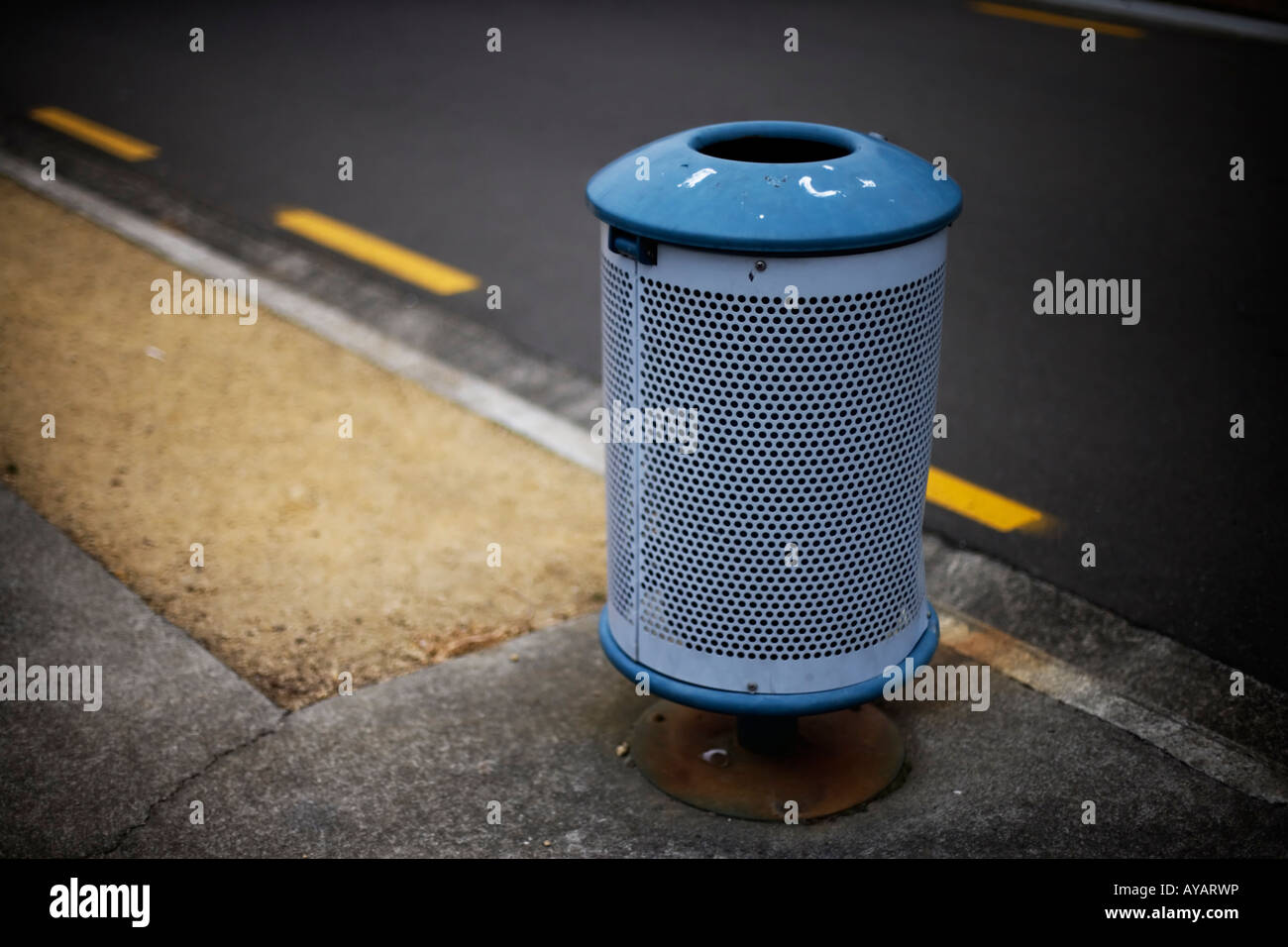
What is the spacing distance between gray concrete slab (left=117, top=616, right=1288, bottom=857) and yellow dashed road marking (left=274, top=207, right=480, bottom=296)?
3366 mm

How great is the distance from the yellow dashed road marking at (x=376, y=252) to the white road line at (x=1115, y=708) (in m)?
3.51

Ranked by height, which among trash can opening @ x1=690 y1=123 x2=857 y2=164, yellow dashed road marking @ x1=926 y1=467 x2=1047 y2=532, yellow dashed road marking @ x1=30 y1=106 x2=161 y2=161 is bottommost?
yellow dashed road marking @ x1=926 y1=467 x2=1047 y2=532

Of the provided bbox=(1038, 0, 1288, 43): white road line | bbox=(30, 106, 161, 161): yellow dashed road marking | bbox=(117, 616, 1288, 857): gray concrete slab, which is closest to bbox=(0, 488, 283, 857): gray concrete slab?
bbox=(117, 616, 1288, 857): gray concrete slab

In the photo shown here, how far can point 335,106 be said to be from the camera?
934cm

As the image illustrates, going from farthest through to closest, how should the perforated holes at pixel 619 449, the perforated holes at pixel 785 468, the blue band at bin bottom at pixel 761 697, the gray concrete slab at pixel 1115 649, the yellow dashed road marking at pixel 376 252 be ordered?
1. the yellow dashed road marking at pixel 376 252
2. the gray concrete slab at pixel 1115 649
3. the blue band at bin bottom at pixel 761 697
4. the perforated holes at pixel 619 449
5. the perforated holes at pixel 785 468

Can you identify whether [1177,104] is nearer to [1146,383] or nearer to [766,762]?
[1146,383]

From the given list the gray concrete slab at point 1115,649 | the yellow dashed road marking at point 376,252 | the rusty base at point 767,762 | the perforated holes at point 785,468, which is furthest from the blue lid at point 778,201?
the yellow dashed road marking at point 376,252

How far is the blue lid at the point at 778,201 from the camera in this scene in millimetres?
2701

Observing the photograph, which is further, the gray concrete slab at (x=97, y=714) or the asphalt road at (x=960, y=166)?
the asphalt road at (x=960, y=166)

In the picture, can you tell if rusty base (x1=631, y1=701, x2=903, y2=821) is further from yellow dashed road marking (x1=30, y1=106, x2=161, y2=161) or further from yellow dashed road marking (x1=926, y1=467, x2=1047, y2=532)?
yellow dashed road marking (x1=30, y1=106, x2=161, y2=161)

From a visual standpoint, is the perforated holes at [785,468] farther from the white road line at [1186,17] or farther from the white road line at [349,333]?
the white road line at [1186,17]

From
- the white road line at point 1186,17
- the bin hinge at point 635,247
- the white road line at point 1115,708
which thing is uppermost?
the white road line at point 1186,17

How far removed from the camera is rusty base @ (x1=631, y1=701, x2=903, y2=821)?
10.9 ft
